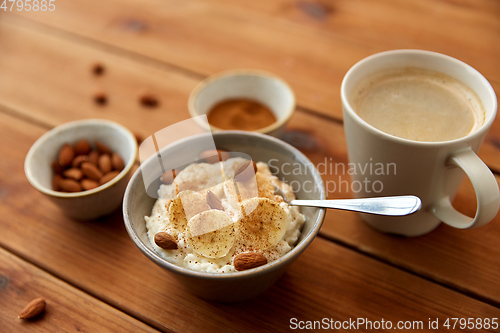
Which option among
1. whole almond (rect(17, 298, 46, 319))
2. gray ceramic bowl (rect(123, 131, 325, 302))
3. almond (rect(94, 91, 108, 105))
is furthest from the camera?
almond (rect(94, 91, 108, 105))

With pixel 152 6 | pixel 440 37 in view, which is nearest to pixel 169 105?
pixel 152 6

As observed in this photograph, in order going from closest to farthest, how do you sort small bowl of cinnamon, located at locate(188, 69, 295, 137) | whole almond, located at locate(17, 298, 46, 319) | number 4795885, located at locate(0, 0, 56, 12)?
whole almond, located at locate(17, 298, 46, 319) → small bowl of cinnamon, located at locate(188, 69, 295, 137) → number 4795885, located at locate(0, 0, 56, 12)

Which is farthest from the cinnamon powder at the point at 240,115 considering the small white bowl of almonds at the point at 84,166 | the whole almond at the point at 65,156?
the whole almond at the point at 65,156

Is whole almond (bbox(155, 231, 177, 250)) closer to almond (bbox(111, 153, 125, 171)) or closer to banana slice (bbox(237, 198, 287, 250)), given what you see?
banana slice (bbox(237, 198, 287, 250))

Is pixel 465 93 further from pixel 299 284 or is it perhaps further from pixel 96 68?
pixel 96 68

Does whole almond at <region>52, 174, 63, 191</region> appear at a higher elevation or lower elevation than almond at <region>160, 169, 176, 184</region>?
lower

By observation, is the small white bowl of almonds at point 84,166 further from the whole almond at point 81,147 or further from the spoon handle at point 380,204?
the spoon handle at point 380,204

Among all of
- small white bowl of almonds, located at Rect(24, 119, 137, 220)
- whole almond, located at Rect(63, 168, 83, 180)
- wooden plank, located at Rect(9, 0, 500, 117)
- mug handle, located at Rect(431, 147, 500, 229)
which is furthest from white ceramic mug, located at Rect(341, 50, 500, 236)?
whole almond, located at Rect(63, 168, 83, 180)

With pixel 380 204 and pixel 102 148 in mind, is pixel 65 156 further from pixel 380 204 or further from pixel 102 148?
pixel 380 204
